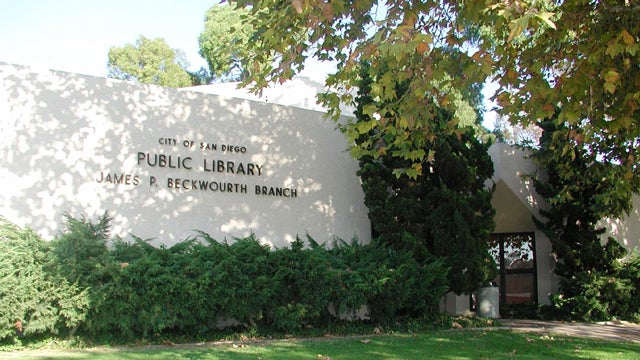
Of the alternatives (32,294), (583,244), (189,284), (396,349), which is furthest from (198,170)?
(583,244)

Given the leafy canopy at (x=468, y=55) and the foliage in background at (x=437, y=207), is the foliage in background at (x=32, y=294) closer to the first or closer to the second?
the leafy canopy at (x=468, y=55)

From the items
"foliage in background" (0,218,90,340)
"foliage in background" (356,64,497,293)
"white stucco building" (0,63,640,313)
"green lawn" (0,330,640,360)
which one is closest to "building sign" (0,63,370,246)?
"white stucco building" (0,63,640,313)

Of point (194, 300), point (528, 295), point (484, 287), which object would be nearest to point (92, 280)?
point (194, 300)

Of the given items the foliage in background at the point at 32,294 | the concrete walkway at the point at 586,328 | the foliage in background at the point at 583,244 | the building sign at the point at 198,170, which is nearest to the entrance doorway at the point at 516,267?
the foliage in background at the point at 583,244

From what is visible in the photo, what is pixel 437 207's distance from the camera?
Answer: 12.9 meters

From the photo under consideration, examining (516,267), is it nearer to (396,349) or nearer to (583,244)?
(583,244)

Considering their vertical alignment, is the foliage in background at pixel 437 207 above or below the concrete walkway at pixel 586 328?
above

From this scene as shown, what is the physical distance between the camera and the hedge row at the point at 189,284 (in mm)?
9320

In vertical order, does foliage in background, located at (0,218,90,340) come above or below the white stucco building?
below

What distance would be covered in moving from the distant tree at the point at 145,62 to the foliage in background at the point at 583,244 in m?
23.8

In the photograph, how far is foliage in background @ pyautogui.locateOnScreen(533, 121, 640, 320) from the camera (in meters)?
14.8

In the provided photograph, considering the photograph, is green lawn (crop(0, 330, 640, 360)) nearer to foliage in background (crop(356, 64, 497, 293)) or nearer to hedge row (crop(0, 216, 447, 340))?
hedge row (crop(0, 216, 447, 340))

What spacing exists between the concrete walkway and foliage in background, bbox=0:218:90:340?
7892mm

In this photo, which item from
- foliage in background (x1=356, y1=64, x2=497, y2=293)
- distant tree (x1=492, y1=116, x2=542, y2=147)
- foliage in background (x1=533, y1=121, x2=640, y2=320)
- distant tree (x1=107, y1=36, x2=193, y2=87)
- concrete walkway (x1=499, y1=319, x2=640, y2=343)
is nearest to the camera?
concrete walkway (x1=499, y1=319, x2=640, y2=343)
